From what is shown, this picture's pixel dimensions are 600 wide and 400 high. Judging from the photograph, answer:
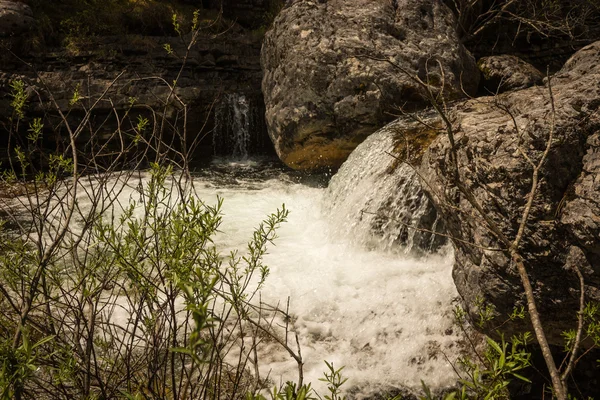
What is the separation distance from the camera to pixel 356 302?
12.4 feet

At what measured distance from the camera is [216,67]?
9945 mm

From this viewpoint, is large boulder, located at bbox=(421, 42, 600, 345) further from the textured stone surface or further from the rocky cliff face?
the rocky cliff face

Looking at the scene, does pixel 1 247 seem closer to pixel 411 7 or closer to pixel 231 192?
pixel 231 192

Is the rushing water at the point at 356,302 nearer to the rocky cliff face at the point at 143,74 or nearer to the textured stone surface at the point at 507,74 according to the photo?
the textured stone surface at the point at 507,74

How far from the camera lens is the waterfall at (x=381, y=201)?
14.5ft

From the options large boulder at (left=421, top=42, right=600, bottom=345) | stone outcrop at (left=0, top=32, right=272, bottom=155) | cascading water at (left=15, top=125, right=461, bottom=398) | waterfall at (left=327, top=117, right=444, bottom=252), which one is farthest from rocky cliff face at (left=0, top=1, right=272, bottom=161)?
large boulder at (left=421, top=42, right=600, bottom=345)

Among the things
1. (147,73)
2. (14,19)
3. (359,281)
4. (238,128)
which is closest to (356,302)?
(359,281)

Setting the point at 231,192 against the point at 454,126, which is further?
the point at 231,192

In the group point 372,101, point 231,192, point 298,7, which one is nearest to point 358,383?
point 372,101

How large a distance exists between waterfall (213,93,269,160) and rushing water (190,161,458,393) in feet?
12.6

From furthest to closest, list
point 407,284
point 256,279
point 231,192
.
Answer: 1. point 231,192
2. point 256,279
3. point 407,284

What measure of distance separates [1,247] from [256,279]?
A: 2471 mm

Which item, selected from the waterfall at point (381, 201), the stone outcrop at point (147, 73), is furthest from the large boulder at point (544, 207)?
the stone outcrop at point (147, 73)

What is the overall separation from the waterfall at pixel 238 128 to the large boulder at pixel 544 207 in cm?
704
